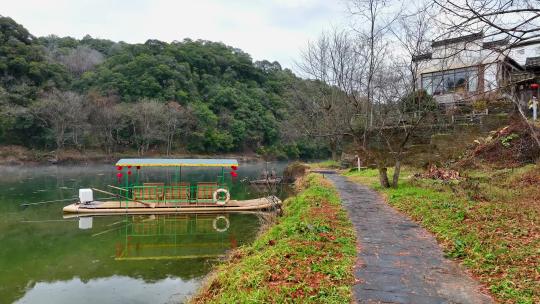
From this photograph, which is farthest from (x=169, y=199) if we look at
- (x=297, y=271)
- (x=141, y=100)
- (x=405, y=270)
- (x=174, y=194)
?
(x=141, y=100)

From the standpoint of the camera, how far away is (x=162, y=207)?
19109mm

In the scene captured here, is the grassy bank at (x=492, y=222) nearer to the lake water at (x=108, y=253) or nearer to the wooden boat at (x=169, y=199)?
the lake water at (x=108, y=253)

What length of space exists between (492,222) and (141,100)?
54.5 meters

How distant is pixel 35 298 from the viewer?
8688 mm

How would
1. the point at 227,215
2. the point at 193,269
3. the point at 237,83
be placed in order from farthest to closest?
the point at 237,83
the point at 227,215
the point at 193,269

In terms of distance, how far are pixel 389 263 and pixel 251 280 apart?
2309mm

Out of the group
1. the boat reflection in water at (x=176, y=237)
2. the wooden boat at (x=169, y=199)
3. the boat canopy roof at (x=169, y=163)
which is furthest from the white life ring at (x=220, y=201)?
the boat canopy roof at (x=169, y=163)

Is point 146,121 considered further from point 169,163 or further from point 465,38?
point 465,38

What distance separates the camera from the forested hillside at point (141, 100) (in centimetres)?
5106

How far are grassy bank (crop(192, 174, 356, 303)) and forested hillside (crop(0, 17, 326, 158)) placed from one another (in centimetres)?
3315

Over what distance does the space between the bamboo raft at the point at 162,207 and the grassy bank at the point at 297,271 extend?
31.3 ft

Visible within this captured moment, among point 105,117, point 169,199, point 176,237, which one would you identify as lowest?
point 176,237

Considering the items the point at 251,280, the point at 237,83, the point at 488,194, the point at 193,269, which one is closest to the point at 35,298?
the point at 193,269

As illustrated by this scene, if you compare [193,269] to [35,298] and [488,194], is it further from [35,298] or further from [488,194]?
[488,194]
